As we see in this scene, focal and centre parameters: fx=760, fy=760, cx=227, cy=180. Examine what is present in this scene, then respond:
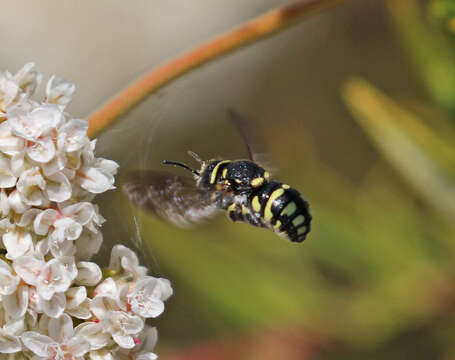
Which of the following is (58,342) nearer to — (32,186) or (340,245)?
(32,186)

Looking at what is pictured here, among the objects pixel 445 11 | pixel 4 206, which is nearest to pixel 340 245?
pixel 445 11

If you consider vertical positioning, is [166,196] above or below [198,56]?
below

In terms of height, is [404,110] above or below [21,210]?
above

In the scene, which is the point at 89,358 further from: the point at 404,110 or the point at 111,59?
the point at 111,59

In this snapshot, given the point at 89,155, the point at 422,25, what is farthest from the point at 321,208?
the point at 89,155

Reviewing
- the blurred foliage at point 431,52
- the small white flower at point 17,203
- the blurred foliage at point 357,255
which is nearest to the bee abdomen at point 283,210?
the small white flower at point 17,203

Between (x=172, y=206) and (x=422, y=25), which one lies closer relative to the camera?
(x=172, y=206)
